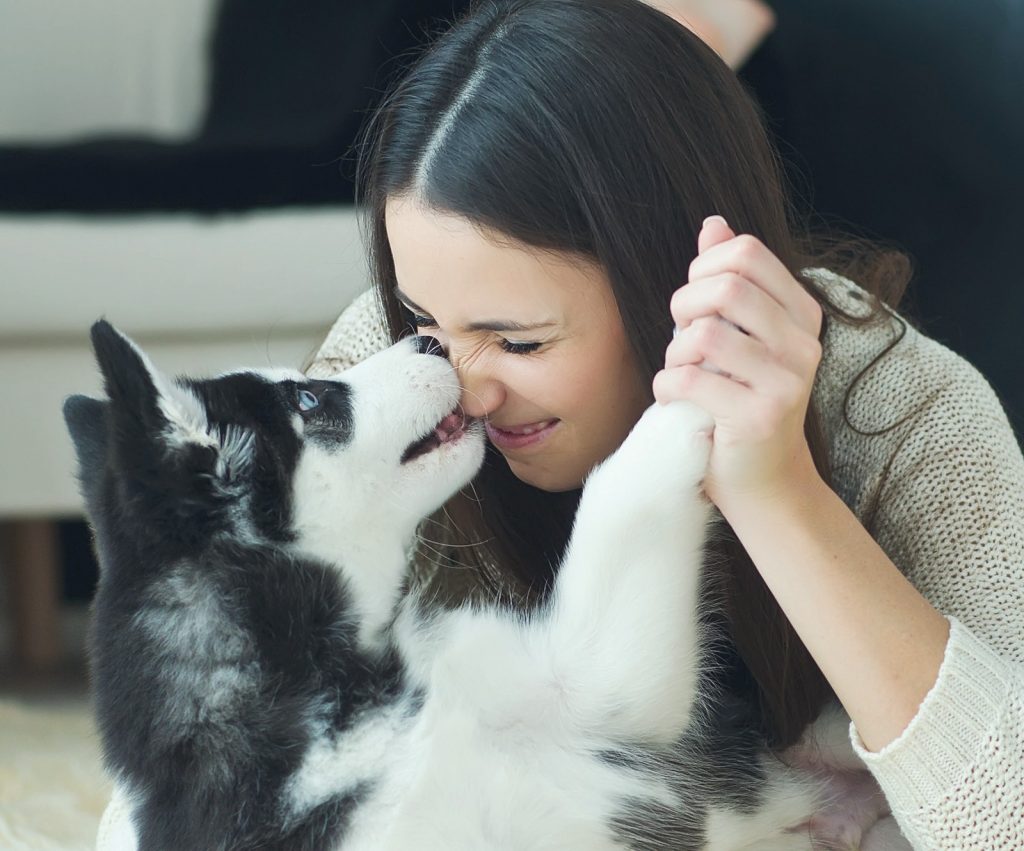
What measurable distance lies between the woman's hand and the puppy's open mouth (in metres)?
0.30

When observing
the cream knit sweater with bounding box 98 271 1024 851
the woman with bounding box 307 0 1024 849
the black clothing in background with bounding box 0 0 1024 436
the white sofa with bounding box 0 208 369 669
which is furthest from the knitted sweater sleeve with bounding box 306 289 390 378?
the black clothing in background with bounding box 0 0 1024 436

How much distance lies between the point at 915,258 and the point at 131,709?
6.67ft

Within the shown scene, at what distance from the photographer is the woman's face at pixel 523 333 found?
126cm

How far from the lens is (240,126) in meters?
2.49

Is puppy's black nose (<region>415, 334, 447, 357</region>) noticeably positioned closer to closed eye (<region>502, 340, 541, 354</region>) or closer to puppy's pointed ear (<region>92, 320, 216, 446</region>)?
closed eye (<region>502, 340, 541, 354</region>)

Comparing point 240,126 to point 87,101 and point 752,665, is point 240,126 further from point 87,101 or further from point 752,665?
point 752,665

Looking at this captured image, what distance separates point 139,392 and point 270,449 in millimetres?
156

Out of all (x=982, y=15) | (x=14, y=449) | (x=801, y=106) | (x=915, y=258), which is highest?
(x=982, y=15)

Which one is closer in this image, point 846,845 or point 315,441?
point 315,441

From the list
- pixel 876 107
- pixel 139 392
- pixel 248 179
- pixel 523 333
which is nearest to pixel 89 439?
pixel 139 392

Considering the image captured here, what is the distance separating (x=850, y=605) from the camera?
3.75 ft

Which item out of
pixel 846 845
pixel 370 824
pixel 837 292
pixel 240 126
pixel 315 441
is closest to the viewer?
pixel 370 824

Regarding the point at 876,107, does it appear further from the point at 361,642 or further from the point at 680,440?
the point at 361,642

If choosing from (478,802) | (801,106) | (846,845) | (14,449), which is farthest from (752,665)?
(801,106)
